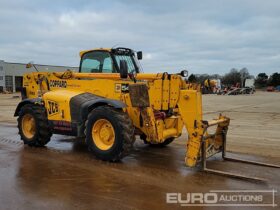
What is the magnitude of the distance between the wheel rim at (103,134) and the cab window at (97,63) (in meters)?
1.75

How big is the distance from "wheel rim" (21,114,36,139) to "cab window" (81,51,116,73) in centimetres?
188

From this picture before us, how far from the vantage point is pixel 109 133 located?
7879 mm

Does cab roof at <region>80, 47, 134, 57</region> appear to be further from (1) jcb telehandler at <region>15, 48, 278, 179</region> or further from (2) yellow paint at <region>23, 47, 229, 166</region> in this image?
(2) yellow paint at <region>23, 47, 229, 166</region>

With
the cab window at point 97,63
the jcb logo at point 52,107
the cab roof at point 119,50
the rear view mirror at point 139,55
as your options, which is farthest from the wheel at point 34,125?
A: the rear view mirror at point 139,55

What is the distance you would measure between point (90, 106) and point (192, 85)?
2310 mm

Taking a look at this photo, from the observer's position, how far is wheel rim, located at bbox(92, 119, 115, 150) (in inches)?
310

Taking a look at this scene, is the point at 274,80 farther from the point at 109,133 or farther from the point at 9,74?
the point at 109,133

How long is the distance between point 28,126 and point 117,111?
10.7ft

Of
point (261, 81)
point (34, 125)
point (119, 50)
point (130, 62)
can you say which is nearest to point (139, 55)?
point (130, 62)

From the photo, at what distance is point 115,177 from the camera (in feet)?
21.8

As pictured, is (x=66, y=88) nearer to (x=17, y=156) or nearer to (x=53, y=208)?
(x=17, y=156)

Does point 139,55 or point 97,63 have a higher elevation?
point 139,55

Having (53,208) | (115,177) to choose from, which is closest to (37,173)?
(115,177)

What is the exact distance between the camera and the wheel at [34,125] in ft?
30.5
